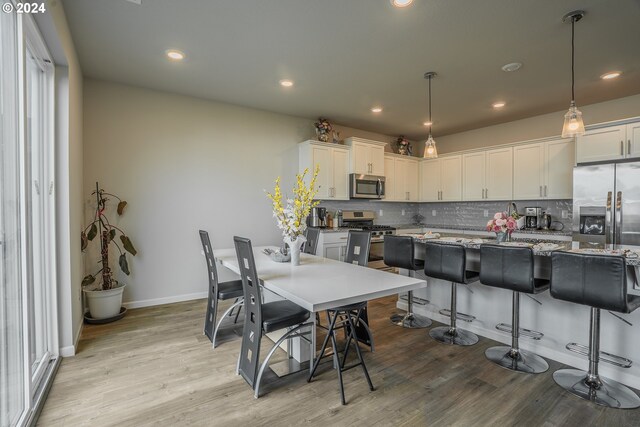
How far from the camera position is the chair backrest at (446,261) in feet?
8.82

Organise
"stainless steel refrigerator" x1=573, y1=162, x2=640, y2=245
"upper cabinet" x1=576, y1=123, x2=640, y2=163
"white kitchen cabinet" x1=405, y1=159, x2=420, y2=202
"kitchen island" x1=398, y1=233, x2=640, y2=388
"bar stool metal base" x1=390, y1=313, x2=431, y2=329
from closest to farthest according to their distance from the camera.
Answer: "kitchen island" x1=398, y1=233, x2=640, y2=388 < "bar stool metal base" x1=390, y1=313, x2=431, y2=329 < "stainless steel refrigerator" x1=573, y1=162, x2=640, y2=245 < "upper cabinet" x1=576, y1=123, x2=640, y2=163 < "white kitchen cabinet" x1=405, y1=159, x2=420, y2=202

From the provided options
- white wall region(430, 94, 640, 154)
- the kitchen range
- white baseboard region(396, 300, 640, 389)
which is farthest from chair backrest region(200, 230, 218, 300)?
white wall region(430, 94, 640, 154)

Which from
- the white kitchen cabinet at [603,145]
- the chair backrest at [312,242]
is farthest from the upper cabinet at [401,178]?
the white kitchen cabinet at [603,145]

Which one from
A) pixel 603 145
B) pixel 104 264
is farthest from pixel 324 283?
pixel 603 145

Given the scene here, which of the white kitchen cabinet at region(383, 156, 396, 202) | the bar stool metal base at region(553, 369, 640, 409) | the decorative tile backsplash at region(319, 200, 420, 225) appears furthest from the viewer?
the white kitchen cabinet at region(383, 156, 396, 202)

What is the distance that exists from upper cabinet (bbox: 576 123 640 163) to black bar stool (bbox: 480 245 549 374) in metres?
2.56

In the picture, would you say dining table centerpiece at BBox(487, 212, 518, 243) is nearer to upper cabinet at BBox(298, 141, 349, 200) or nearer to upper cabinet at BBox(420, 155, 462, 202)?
upper cabinet at BBox(298, 141, 349, 200)

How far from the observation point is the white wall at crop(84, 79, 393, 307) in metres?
3.76

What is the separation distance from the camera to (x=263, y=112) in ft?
15.8

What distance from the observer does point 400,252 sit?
3.19 m

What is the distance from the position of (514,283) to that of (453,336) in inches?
36.7

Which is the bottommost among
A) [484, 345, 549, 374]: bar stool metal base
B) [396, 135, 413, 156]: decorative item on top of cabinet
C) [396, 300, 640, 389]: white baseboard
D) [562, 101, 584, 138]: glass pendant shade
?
[484, 345, 549, 374]: bar stool metal base

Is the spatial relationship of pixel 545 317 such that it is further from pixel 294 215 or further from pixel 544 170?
pixel 544 170

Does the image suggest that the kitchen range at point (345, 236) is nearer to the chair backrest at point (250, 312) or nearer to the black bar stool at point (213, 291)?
the black bar stool at point (213, 291)
